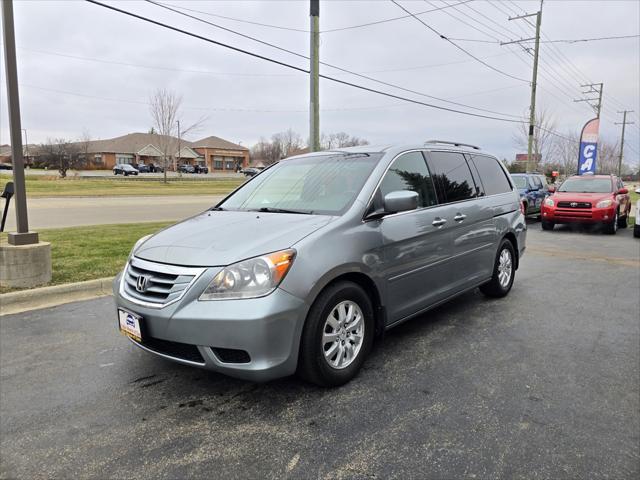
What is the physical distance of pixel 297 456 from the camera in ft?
8.30

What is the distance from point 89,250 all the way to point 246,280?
6219 mm

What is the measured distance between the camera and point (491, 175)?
5605mm

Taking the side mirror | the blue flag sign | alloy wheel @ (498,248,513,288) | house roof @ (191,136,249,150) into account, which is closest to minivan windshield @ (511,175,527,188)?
alloy wheel @ (498,248,513,288)

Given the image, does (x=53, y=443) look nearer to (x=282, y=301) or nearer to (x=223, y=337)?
(x=223, y=337)

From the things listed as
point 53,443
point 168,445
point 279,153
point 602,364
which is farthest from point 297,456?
point 279,153

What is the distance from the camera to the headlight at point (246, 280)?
2.83 meters

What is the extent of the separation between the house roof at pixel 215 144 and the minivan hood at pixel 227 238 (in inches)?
3464

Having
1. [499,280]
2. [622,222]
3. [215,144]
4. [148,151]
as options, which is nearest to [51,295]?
[499,280]

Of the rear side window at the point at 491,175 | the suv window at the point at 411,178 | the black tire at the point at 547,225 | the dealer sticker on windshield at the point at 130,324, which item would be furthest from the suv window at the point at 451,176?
the black tire at the point at 547,225

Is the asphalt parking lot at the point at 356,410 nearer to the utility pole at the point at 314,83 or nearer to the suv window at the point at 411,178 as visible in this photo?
the suv window at the point at 411,178

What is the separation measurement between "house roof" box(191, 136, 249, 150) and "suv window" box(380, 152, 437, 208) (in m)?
87.6

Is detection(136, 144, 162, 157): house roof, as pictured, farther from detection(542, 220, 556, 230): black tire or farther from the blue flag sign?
detection(542, 220, 556, 230): black tire

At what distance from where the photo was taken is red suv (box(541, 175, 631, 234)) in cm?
1246

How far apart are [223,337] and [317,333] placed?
61 centimetres
